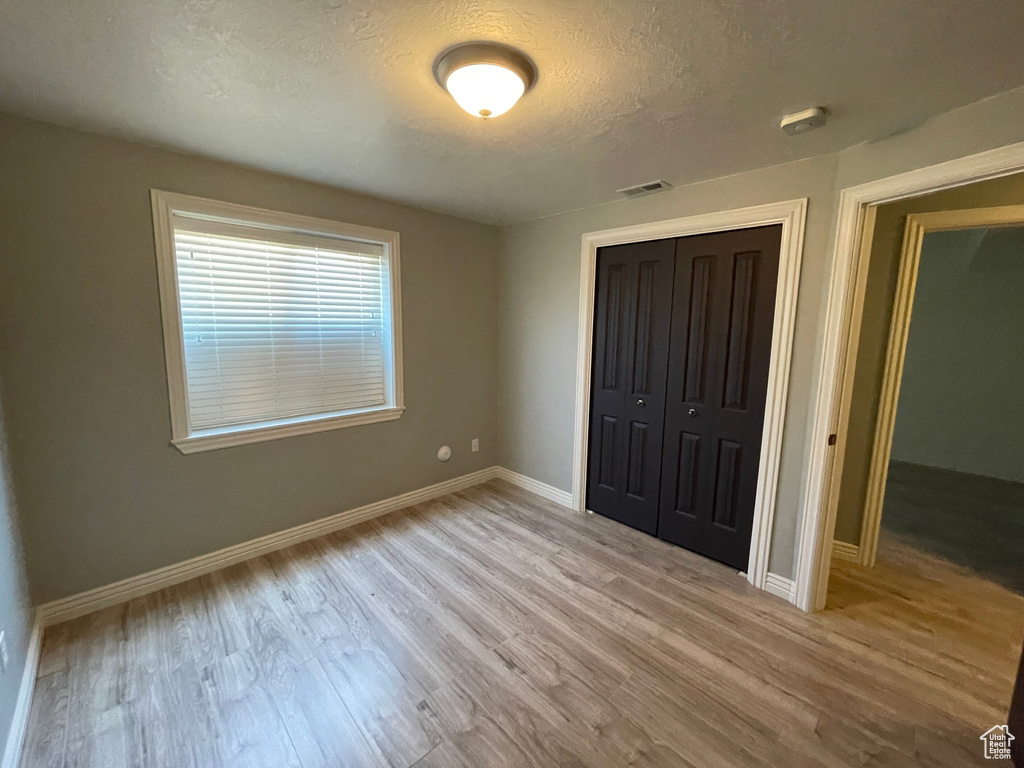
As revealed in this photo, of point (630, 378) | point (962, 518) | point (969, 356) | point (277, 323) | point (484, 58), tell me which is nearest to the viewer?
point (484, 58)

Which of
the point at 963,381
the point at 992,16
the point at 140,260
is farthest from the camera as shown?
the point at 963,381

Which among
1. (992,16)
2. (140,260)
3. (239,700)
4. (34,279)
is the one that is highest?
(992,16)

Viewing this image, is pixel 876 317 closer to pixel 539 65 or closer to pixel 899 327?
pixel 899 327

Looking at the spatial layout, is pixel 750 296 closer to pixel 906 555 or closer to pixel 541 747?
pixel 906 555

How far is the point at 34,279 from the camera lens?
183 cm

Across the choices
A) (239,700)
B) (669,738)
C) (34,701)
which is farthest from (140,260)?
(669,738)

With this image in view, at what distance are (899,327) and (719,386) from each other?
1.08 m

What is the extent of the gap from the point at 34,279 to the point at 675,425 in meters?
3.48

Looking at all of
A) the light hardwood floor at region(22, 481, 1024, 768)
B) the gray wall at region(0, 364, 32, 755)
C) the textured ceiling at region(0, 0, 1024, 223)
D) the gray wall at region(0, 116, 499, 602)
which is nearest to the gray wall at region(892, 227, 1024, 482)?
the light hardwood floor at region(22, 481, 1024, 768)

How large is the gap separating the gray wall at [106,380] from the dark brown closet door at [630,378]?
6.25ft

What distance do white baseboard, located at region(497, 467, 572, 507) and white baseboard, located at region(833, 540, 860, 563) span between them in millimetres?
1813

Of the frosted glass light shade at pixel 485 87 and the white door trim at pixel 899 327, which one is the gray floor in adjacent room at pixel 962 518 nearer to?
the white door trim at pixel 899 327

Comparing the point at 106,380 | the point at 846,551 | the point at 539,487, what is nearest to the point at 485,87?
the point at 106,380

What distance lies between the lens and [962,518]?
10.6 feet
